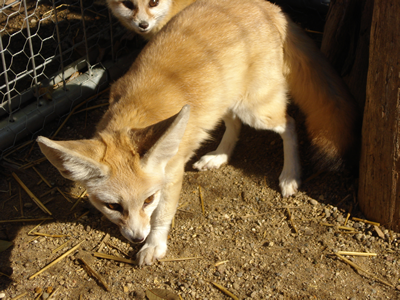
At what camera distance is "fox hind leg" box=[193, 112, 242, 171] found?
3.83 m

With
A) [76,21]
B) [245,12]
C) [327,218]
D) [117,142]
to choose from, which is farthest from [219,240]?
[76,21]

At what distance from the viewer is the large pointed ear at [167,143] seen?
2135 millimetres

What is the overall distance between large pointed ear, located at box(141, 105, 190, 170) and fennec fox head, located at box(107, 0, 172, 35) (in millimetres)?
2260

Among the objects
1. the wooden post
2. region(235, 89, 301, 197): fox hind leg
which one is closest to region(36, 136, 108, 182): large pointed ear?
region(235, 89, 301, 197): fox hind leg

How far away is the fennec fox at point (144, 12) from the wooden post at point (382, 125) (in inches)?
96.4

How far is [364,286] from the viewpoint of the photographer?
270 centimetres

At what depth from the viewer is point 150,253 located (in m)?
2.99

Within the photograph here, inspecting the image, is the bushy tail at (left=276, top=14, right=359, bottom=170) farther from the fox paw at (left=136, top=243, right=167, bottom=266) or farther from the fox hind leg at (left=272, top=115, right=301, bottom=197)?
the fox paw at (left=136, top=243, right=167, bottom=266)

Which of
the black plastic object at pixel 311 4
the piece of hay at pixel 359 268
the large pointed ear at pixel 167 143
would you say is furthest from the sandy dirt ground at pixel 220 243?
the black plastic object at pixel 311 4

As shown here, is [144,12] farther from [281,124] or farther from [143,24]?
[281,124]

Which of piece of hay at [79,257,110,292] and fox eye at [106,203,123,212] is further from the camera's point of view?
piece of hay at [79,257,110,292]

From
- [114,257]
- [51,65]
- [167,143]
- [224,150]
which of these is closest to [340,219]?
[224,150]

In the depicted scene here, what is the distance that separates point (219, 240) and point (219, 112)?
39.3 inches

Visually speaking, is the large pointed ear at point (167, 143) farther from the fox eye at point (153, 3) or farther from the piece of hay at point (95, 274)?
the fox eye at point (153, 3)
